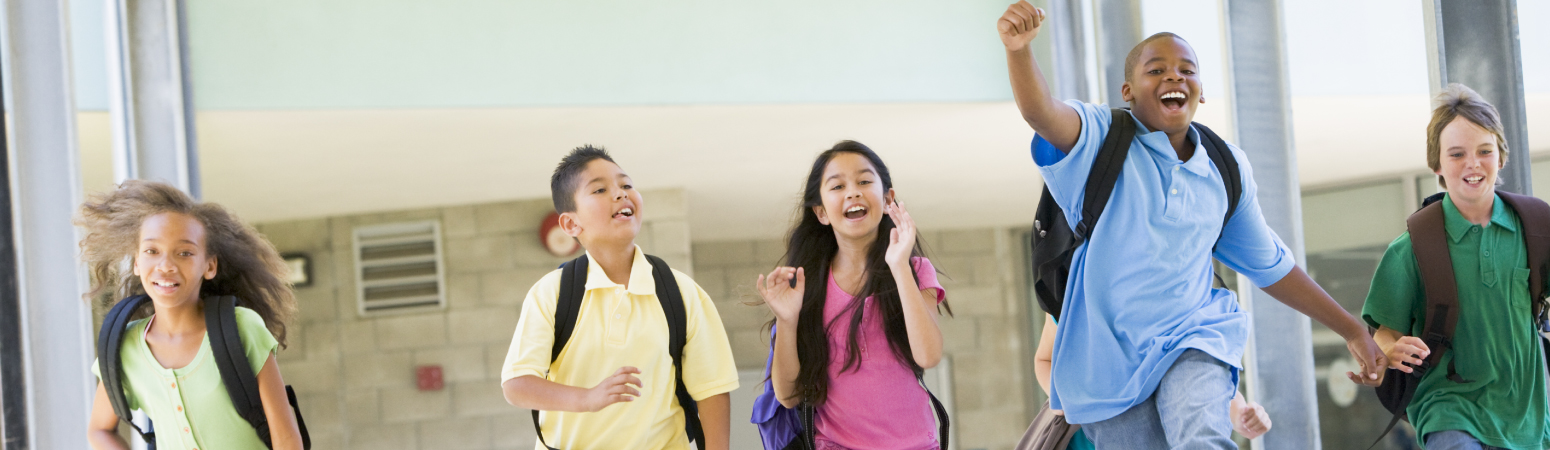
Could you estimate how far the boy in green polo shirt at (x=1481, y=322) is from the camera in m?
2.34

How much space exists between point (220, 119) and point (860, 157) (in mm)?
2389

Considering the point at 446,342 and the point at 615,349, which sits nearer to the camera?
the point at 615,349

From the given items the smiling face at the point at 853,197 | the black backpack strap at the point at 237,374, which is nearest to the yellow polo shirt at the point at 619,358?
the smiling face at the point at 853,197

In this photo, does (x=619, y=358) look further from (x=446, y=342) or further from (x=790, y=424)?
(x=446, y=342)

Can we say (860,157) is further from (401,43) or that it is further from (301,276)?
(301,276)

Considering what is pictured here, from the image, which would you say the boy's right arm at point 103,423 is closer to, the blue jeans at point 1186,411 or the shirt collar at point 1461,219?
the blue jeans at point 1186,411

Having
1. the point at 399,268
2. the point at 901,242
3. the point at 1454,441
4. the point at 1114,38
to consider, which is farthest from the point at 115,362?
the point at 399,268

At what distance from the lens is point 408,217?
19.9 ft

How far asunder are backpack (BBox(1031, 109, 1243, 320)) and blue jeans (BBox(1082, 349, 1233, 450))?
0.25m

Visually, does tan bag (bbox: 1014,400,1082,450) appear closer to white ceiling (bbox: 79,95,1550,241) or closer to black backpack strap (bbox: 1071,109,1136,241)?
black backpack strap (bbox: 1071,109,1136,241)

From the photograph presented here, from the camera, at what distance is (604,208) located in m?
2.34

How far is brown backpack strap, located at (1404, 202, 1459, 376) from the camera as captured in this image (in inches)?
93.0

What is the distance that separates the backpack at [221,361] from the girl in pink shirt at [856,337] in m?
1.00

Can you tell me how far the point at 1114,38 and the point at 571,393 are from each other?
8.16ft
